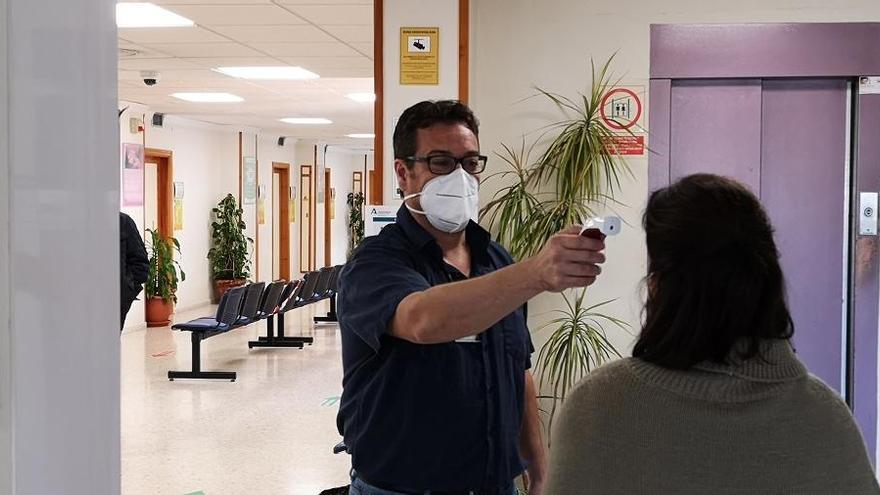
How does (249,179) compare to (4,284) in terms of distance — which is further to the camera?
(249,179)

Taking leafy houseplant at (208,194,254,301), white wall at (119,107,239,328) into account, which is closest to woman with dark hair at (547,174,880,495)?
white wall at (119,107,239,328)

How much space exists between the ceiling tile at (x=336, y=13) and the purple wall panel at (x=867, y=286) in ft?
9.19

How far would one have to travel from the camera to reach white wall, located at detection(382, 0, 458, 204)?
4.17 m

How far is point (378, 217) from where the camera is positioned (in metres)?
4.14

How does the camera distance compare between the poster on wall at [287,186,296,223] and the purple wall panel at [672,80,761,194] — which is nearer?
the purple wall panel at [672,80,761,194]

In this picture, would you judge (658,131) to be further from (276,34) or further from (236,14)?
(276,34)

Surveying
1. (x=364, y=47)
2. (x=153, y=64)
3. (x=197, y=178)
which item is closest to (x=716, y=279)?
(x=364, y=47)

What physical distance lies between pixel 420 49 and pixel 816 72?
181 centimetres

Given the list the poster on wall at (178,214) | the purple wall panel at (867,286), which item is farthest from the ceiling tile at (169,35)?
the poster on wall at (178,214)

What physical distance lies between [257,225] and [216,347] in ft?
18.7

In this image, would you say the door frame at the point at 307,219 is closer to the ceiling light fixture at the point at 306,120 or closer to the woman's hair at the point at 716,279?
the ceiling light fixture at the point at 306,120

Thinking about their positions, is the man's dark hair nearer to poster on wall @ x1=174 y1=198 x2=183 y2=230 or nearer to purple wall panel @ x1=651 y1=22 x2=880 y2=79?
purple wall panel @ x1=651 y1=22 x2=880 y2=79

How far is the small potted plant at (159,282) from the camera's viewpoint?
12344 mm

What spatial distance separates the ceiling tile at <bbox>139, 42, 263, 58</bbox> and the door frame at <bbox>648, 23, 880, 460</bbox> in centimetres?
392
